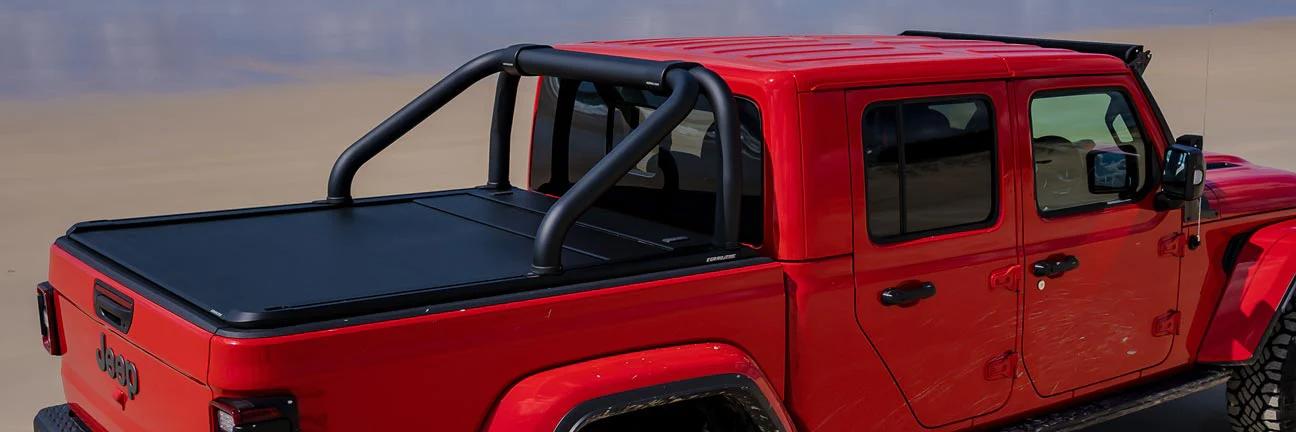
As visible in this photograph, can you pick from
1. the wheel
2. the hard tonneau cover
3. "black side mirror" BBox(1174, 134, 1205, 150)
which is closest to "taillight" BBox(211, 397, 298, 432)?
the hard tonneau cover

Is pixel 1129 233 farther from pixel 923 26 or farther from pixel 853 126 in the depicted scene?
pixel 923 26

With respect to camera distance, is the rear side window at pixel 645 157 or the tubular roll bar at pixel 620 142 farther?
the rear side window at pixel 645 157

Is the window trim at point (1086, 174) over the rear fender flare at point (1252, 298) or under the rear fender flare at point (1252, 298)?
over

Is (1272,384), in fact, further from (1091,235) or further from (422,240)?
(422,240)

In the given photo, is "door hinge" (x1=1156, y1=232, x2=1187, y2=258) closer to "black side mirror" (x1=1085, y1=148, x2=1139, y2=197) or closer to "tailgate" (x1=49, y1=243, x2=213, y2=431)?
"black side mirror" (x1=1085, y1=148, x2=1139, y2=197)

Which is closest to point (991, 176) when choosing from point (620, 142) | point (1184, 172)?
point (1184, 172)

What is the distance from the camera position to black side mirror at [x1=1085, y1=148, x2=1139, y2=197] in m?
4.23

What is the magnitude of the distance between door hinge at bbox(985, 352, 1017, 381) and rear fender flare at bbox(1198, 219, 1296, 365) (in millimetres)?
991

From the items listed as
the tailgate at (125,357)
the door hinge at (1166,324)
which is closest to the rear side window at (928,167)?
the door hinge at (1166,324)

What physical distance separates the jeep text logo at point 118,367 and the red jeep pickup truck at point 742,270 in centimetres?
1

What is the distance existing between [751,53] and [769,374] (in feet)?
3.35

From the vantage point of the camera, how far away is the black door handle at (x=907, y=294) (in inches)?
148

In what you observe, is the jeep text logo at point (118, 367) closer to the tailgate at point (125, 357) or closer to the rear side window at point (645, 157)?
the tailgate at point (125, 357)

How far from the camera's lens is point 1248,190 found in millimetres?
4762
